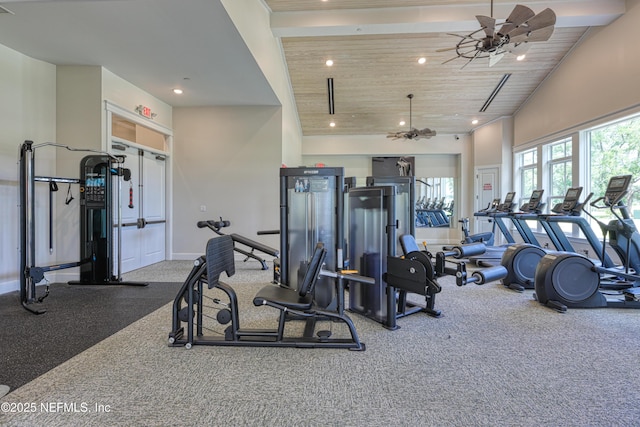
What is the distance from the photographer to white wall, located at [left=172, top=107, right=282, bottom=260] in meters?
6.46

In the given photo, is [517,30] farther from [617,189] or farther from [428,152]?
[428,152]

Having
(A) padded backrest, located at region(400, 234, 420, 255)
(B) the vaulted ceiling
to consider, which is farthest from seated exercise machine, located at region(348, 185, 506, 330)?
(B) the vaulted ceiling

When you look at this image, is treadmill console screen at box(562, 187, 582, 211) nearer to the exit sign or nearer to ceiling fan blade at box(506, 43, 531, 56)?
ceiling fan blade at box(506, 43, 531, 56)

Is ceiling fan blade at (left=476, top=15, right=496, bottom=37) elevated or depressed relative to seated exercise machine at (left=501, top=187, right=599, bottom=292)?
elevated

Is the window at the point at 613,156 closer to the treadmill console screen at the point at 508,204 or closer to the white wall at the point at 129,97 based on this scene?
the treadmill console screen at the point at 508,204

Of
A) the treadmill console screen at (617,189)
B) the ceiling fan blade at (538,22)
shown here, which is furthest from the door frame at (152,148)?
the treadmill console screen at (617,189)

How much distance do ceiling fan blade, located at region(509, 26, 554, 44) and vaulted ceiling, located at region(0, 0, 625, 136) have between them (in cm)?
152

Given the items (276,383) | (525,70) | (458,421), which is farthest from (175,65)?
(525,70)

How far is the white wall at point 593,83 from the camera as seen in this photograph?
511 centimetres

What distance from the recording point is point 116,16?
3432 mm

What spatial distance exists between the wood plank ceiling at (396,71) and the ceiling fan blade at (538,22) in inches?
69.4

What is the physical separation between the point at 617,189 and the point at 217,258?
15.7 feet

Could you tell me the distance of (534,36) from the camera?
4.07 metres

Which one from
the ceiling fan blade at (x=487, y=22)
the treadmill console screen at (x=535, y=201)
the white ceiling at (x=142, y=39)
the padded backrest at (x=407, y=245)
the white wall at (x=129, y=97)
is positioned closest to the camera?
the padded backrest at (x=407, y=245)
